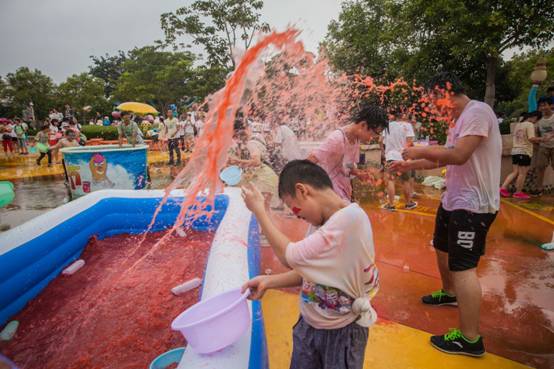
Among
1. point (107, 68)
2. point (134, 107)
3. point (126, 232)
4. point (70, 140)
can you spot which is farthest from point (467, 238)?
point (107, 68)

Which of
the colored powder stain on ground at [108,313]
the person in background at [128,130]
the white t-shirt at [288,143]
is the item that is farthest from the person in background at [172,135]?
the colored powder stain on ground at [108,313]

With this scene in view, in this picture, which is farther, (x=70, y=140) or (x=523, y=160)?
(x=70, y=140)

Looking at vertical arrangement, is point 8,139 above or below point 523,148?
above

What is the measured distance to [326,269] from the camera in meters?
1.44

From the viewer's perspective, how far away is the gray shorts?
1.57 metres

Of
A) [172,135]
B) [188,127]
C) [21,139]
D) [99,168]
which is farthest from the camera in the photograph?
[21,139]

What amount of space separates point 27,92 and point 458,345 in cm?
4066

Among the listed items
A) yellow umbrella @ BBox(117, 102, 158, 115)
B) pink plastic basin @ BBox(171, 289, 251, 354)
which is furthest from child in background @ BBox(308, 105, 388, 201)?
yellow umbrella @ BBox(117, 102, 158, 115)

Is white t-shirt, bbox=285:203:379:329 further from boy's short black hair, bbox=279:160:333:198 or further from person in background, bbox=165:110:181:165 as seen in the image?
person in background, bbox=165:110:181:165

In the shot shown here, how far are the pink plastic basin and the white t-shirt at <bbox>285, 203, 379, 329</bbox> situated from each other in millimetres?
416

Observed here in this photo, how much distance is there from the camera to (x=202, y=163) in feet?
10.3

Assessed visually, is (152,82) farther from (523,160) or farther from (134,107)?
(523,160)

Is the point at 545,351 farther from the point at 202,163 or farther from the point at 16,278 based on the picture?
the point at 16,278

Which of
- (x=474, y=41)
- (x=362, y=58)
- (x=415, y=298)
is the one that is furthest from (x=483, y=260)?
(x=362, y=58)
